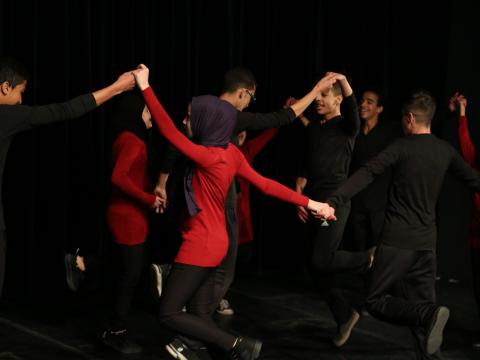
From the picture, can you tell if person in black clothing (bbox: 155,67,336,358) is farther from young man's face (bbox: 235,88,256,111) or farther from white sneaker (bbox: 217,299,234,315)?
white sneaker (bbox: 217,299,234,315)

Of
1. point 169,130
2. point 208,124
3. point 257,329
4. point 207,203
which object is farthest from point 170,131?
point 257,329

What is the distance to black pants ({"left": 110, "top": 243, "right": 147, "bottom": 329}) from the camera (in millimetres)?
4598

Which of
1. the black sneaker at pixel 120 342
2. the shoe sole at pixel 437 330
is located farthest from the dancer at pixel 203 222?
the black sneaker at pixel 120 342

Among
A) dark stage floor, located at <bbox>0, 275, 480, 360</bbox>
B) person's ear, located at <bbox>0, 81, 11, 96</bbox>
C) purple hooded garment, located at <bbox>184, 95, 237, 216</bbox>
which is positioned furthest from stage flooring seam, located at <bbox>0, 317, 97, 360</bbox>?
person's ear, located at <bbox>0, 81, 11, 96</bbox>

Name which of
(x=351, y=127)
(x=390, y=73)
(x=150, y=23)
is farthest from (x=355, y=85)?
(x=351, y=127)

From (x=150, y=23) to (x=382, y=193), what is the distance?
2.02 m

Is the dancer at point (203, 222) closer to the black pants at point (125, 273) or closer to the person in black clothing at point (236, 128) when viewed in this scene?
the person in black clothing at point (236, 128)

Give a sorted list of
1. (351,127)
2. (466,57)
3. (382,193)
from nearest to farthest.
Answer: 1. (351,127)
2. (382,193)
3. (466,57)

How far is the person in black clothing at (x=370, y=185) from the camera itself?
18.7 ft

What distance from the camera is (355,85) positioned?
7.12 metres

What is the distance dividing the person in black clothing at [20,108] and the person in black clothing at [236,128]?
782 millimetres

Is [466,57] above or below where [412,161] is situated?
above

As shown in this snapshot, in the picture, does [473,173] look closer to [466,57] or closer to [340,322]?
[340,322]

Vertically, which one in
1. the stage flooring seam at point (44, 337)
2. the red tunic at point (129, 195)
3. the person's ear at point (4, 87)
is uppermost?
the person's ear at point (4, 87)
